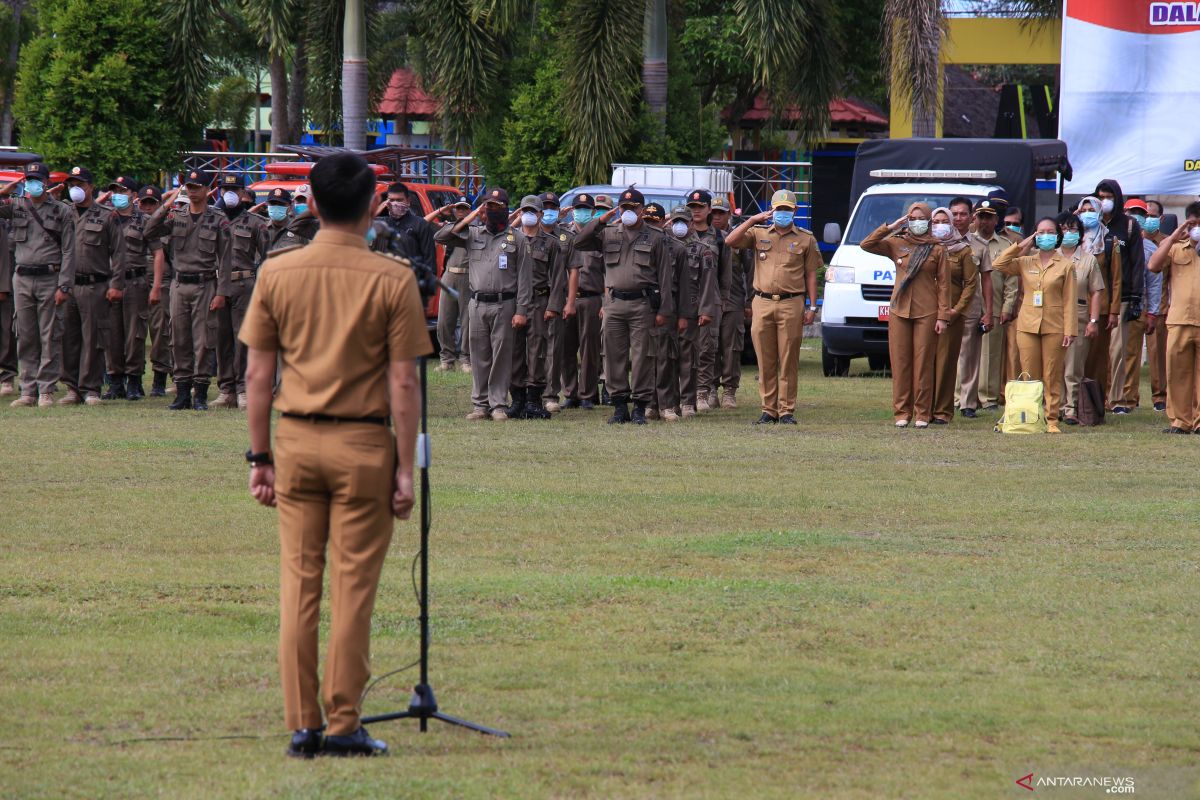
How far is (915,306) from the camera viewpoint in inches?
648

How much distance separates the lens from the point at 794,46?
87.2ft

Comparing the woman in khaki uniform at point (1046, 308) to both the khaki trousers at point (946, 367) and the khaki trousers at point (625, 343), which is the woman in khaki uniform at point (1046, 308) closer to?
the khaki trousers at point (946, 367)

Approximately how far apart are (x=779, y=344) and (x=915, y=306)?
1.33 meters

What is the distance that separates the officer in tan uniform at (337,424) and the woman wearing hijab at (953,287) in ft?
37.2

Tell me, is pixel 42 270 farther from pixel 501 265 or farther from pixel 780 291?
pixel 780 291

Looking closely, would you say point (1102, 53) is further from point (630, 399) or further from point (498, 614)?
point (498, 614)

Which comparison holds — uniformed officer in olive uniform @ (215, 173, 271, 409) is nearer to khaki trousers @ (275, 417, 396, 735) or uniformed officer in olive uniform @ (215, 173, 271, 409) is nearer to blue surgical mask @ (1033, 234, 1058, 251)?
blue surgical mask @ (1033, 234, 1058, 251)

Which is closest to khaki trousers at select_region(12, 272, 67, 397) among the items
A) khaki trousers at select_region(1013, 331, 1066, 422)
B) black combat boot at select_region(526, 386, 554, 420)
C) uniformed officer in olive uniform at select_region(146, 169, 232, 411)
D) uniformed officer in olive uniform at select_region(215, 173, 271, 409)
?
uniformed officer in olive uniform at select_region(146, 169, 232, 411)

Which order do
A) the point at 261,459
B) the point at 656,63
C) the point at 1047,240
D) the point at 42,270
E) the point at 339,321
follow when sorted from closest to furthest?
the point at 339,321
the point at 261,459
the point at 1047,240
the point at 42,270
the point at 656,63

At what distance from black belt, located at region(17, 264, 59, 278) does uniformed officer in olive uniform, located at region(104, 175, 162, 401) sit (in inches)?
28.7

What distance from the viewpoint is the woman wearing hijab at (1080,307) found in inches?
664

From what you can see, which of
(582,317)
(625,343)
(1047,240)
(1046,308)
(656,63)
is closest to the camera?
(625,343)

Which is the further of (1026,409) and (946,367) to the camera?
(946,367)

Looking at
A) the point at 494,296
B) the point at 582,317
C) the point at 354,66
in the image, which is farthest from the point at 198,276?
the point at 354,66
